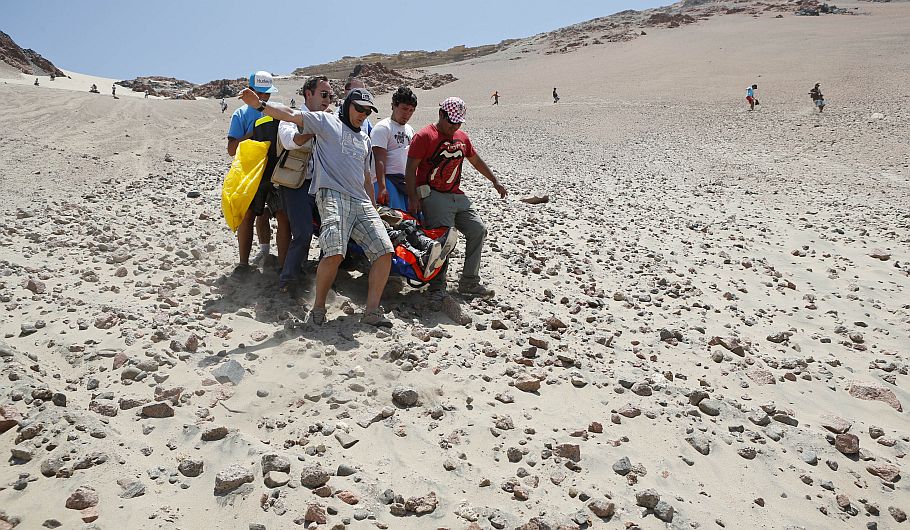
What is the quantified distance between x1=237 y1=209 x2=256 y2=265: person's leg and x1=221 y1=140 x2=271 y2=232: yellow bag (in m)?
0.24

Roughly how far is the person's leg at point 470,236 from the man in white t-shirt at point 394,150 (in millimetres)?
531

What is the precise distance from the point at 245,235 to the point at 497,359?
2528 mm

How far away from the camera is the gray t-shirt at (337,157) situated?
4.80 meters

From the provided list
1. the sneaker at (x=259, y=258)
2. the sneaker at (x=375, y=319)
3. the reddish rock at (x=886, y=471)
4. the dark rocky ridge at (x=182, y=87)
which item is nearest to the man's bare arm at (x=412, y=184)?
the sneaker at (x=375, y=319)

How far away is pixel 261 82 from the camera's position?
5574mm

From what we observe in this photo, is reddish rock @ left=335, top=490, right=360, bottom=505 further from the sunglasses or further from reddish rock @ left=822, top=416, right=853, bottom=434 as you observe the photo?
reddish rock @ left=822, top=416, right=853, bottom=434

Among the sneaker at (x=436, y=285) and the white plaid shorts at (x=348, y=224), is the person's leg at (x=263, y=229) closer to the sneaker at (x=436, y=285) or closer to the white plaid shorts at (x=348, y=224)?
the white plaid shorts at (x=348, y=224)

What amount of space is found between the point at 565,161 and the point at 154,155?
322 inches

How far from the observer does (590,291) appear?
6223 mm

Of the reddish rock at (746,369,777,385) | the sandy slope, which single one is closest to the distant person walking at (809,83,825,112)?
the sandy slope

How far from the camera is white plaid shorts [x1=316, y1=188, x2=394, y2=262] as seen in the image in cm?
474

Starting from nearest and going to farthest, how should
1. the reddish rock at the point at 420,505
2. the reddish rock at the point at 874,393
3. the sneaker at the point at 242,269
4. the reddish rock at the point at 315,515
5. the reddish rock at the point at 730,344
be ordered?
the reddish rock at the point at 315,515 → the reddish rock at the point at 420,505 → the reddish rock at the point at 874,393 → the reddish rock at the point at 730,344 → the sneaker at the point at 242,269

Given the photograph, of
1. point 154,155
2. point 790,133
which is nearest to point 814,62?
point 790,133

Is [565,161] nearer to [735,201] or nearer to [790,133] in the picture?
[735,201]
